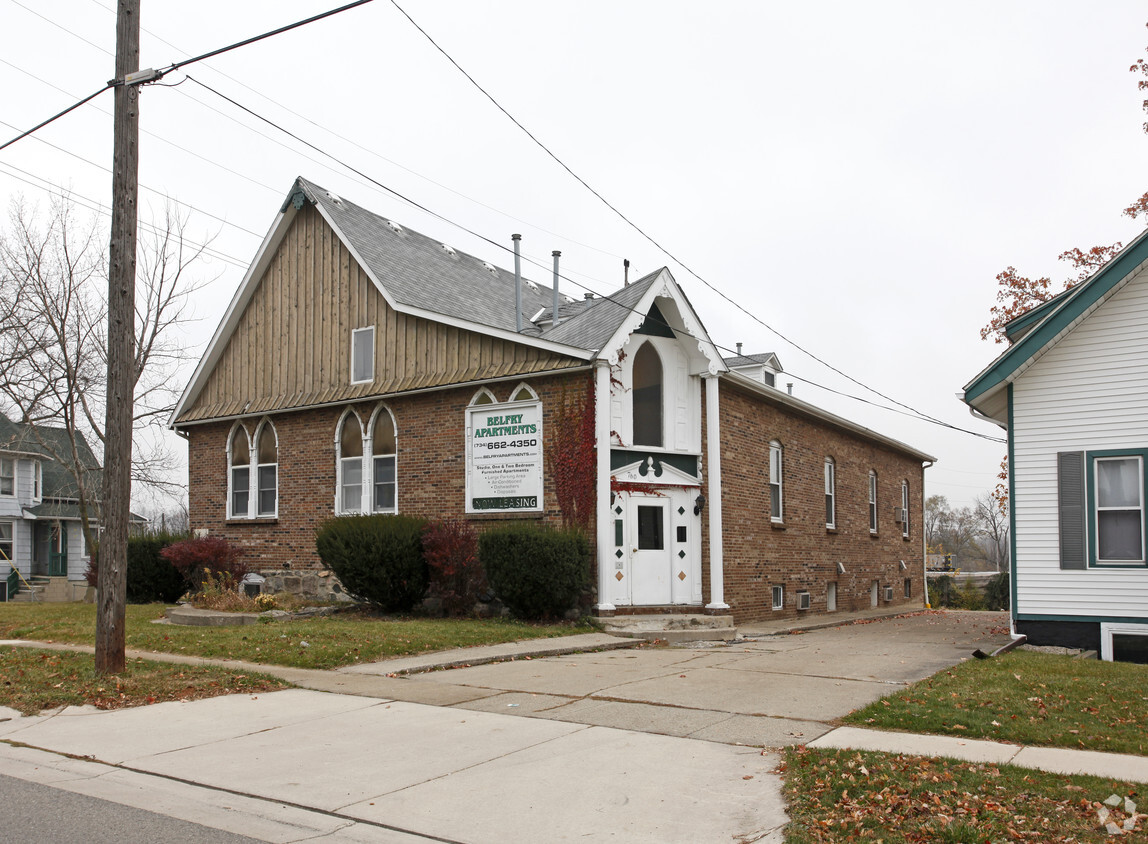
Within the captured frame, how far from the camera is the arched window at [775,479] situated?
21344mm

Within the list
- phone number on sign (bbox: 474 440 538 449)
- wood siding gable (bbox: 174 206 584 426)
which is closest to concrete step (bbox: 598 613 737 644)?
phone number on sign (bbox: 474 440 538 449)

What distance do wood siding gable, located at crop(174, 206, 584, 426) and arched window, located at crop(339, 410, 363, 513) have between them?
0.63 m

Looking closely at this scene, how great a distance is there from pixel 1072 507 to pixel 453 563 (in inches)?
386

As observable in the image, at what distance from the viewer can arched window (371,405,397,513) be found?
65.6ft

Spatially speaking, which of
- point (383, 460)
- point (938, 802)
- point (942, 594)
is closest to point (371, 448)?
point (383, 460)

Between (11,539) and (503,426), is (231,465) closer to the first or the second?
(503,426)

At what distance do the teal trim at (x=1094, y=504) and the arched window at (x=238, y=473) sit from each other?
17110 millimetres

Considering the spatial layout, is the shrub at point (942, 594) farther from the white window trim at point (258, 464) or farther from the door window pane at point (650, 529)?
the white window trim at point (258, 464)

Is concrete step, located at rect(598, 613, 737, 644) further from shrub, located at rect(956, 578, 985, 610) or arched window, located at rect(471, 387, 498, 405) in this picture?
shrub, located at rect(956, 578, 985, 610)

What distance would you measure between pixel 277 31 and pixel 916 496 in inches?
1065

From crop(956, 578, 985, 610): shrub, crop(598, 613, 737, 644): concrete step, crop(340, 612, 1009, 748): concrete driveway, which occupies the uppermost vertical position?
crop(340, 612, 1009, 748): concrete driveway

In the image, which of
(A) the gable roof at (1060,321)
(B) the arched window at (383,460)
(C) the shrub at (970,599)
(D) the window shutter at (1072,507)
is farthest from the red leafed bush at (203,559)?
(C) the shrub at (970,599)

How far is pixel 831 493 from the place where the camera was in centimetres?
2495

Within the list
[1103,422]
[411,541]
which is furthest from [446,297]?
[1103,422]
